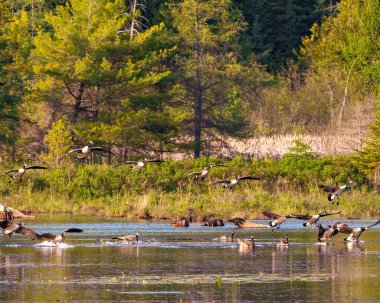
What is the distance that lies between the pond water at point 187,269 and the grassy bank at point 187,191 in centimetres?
641

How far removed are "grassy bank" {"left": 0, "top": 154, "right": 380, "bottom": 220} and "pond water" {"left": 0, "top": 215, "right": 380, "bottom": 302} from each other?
6.41m

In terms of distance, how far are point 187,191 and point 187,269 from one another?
23303mm

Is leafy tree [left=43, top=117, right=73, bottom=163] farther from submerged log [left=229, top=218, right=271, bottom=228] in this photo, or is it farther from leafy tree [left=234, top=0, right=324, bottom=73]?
leafy tree [left=234, top=0, right=324, bottom=73]

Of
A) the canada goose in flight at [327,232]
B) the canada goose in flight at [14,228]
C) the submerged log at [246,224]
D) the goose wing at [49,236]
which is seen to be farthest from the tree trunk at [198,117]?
the goose wing at [49,236]

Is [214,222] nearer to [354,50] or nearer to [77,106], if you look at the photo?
[77,106]

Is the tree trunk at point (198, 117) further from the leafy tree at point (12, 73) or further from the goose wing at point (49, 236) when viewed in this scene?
the goose wing at point (49, 236)

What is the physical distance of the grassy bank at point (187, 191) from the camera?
46531mm

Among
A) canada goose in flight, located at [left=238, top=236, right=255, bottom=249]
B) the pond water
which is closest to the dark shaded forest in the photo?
the pond water

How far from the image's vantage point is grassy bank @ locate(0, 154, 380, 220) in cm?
4653

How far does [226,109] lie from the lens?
70000 millimetres

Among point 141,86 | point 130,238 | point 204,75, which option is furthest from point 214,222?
point 204,75

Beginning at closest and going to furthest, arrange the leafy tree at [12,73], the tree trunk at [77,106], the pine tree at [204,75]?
the leafy tree at [12,73] → the tree trunk at [77,106] → the pine tree at [204,75]

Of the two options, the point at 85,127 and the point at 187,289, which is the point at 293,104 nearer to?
the point at 85,127

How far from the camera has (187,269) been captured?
28.4 meters
